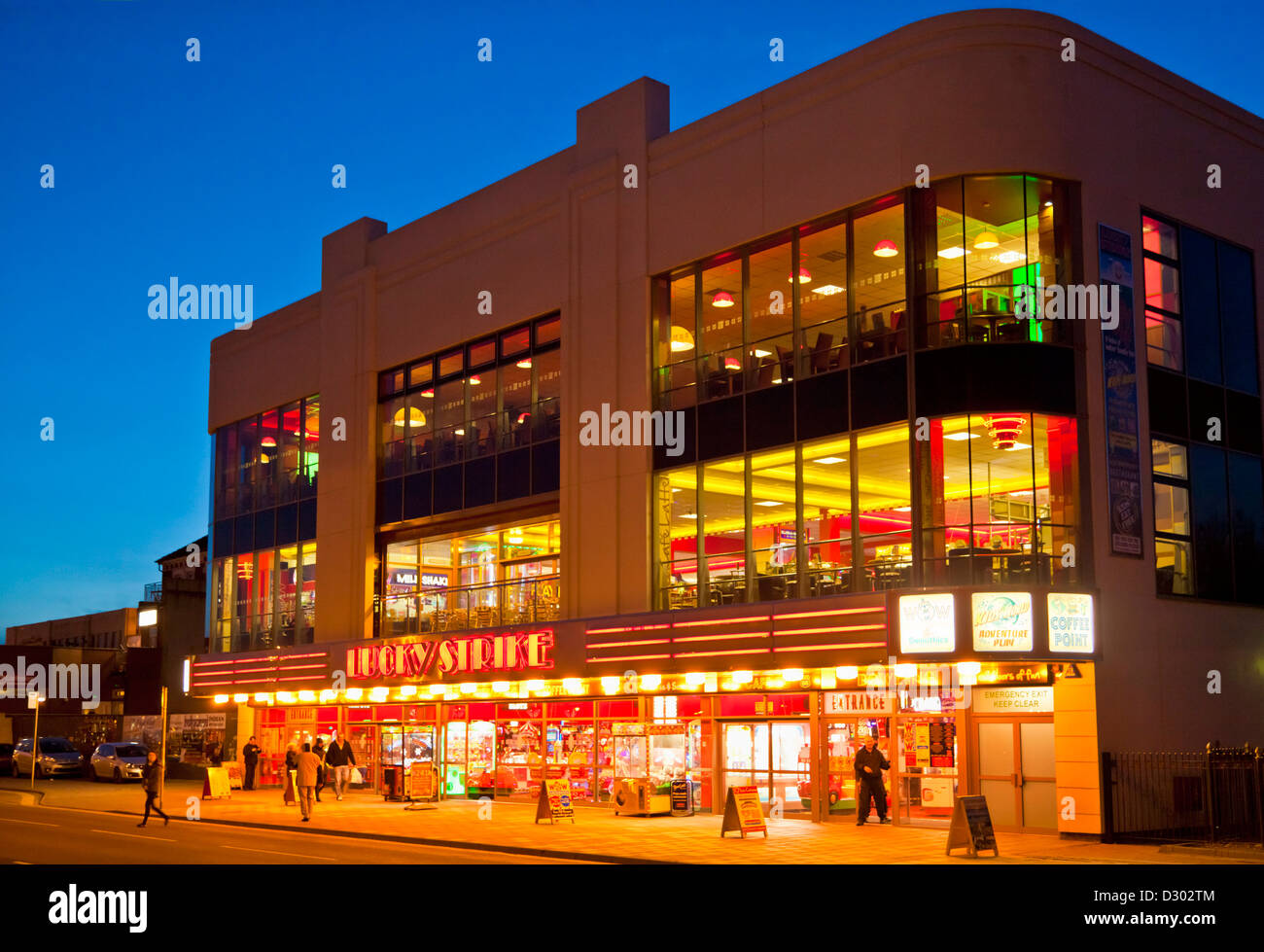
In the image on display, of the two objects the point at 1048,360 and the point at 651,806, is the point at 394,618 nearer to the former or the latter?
the point at 651,806

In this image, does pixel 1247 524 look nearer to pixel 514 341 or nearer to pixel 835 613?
pixel 835 613

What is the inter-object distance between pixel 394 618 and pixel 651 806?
40.4 feet

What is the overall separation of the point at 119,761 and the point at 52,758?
6.06m

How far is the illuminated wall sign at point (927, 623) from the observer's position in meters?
24.0

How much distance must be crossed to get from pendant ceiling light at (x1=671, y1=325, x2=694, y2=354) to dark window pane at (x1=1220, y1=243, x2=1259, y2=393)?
11.5 metres

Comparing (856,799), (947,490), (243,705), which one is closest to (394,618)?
(243,705)

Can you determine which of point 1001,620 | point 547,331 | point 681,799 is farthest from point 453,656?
point 1001,620

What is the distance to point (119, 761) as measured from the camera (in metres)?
51.3

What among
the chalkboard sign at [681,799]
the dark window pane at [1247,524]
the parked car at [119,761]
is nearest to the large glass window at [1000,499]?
the dark window pane at [1247,524]

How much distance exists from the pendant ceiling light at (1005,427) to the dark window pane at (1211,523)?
15.8ft

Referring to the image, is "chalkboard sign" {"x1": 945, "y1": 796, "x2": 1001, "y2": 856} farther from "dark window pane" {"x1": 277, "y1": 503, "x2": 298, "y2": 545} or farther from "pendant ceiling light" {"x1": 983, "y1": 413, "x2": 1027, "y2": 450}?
"dark window pane" {"x1": 277, "y1": 503, "x2": 298, "y2": 545}

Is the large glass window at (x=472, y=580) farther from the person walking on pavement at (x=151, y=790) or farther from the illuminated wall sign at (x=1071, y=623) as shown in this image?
the illuminated wall sign at (x=1071, y=623)

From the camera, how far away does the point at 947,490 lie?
2581 cm

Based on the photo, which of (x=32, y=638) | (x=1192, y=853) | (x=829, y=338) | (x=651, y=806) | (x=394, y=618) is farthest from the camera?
(x=32, y=638)
